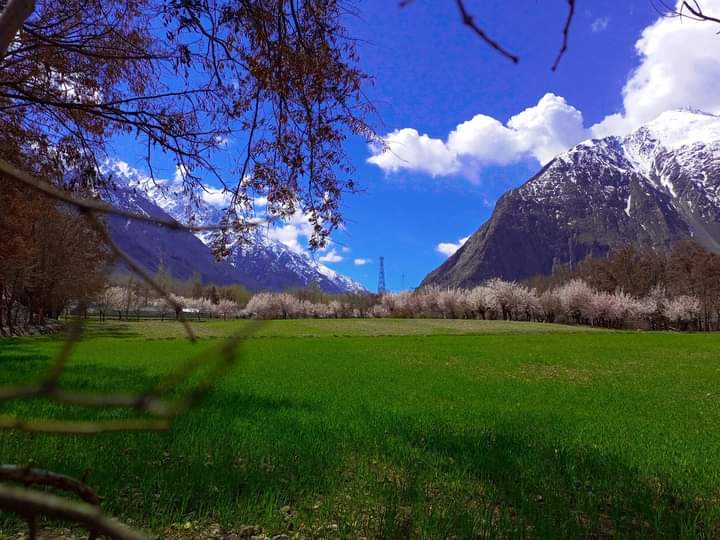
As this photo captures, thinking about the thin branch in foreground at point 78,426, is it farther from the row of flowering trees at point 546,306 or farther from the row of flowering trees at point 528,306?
the row of flowering trees at point 546,306

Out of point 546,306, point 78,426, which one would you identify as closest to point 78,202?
point 78,426

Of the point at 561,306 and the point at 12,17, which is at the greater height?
the point at 561,306

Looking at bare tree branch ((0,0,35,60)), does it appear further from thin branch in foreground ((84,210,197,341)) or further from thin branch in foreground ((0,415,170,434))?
thin branch in foreground ((0,415,170,434))

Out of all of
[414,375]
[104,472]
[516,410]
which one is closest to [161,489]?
[104,472]

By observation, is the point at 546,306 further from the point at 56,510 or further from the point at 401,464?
the point at 56,510

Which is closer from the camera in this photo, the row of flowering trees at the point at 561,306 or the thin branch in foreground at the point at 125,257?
the thin branch in foreground at the point at 125,257

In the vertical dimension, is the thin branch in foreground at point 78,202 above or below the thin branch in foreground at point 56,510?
above

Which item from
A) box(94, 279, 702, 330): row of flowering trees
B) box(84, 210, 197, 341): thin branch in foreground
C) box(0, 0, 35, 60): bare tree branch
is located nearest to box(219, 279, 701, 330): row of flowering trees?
box(94, 279, 702, 330): row of flowering trees

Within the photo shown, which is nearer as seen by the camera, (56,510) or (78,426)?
(56,510)

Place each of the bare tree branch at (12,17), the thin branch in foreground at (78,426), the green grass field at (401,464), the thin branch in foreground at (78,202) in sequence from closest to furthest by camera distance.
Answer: the thin branch in foreground at (78,426) → the thin branch in foreground at (78,202) → the bare tree branch at (12,17) → the green grass field at (401,464)

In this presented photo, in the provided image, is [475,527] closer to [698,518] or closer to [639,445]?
[698,518]

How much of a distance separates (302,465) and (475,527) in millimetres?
2563

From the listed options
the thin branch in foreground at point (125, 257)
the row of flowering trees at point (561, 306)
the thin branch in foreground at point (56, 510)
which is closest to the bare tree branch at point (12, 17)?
the thin branch in foreground at point (125, 257)

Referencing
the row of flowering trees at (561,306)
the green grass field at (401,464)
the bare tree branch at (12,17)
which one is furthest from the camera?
the row of flowering trees at (561,306)
